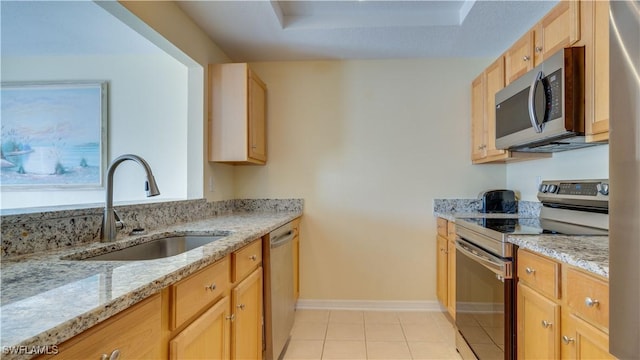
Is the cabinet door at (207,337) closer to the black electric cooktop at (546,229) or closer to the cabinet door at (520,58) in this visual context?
the black electric cooktop at (546,229)

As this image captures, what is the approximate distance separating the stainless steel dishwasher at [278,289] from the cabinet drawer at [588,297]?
4.59 feet

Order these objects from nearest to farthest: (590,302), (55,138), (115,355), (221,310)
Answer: (115,355), (590,302), (221,310), (55,138)

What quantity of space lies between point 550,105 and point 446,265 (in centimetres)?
148

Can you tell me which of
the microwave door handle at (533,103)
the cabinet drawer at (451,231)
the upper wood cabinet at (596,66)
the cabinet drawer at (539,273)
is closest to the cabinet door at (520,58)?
the microwave door handle at (533,103)

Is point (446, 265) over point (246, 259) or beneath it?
beneath

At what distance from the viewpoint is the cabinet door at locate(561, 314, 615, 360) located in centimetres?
95

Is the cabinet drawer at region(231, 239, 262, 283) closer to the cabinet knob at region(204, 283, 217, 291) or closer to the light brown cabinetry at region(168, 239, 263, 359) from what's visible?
the light brown cabinetry at region(168, 239, 263, 359)

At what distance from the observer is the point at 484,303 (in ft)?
5.68

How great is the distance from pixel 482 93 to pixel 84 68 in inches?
139

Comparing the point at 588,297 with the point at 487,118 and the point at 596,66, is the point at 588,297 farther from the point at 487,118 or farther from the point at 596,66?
the point at 487,118

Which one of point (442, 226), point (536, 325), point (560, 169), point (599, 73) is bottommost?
point (536, 325)

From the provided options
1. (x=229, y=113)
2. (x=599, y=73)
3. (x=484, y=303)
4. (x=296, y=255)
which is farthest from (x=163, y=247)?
(x=599, y=73)

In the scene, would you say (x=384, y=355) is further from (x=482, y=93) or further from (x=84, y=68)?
(x=84, y=68)

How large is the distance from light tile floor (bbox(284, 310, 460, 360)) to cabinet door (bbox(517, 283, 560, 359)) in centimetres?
84
